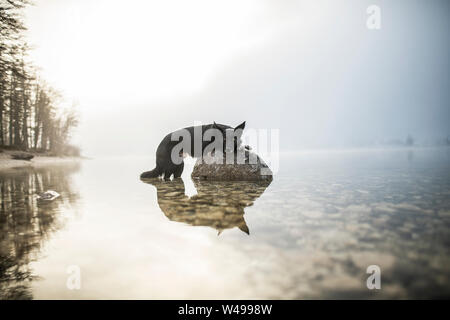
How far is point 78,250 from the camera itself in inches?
86.2

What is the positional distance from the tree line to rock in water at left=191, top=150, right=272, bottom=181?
68.0 ft

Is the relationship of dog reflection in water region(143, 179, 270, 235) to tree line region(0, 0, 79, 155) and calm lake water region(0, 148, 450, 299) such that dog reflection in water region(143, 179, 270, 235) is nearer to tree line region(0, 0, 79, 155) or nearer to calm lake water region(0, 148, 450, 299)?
calm lake water region(0, 148, 450, 299)

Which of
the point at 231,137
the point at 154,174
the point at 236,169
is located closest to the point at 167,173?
the point at 154,174

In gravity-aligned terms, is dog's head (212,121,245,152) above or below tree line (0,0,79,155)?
below

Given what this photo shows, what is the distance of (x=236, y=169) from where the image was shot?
27.2 feet

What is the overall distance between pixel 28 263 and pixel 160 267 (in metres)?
1.24

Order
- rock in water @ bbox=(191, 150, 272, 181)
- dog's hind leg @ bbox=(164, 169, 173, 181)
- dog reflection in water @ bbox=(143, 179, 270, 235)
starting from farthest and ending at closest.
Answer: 1. dog's hind leg @ bbox=(164, 169, 173, 181)
2. rock in water @ bbox=(191, 150, 272, 181)
3. dog reflection in water @ bbox=(143, 179, 270, 235)

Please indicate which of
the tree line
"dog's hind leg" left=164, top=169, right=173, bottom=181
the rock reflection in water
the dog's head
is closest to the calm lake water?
the rock reflection in water

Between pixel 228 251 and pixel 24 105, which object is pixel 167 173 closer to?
pixel 228 251

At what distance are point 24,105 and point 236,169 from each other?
37368mm

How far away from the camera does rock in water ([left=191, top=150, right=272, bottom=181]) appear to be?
26.6 ft

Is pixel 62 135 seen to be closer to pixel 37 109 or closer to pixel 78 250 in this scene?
pixel 37 109

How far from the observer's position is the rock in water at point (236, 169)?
26.6ft

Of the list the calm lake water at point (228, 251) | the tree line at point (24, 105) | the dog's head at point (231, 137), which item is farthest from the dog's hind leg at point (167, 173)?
the tree line at point (24, 105)
